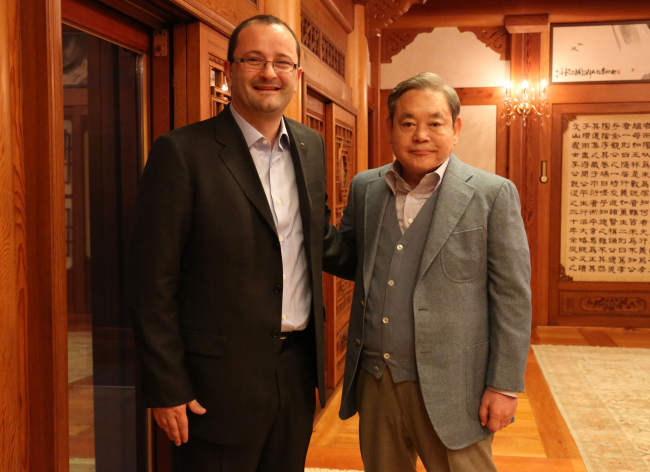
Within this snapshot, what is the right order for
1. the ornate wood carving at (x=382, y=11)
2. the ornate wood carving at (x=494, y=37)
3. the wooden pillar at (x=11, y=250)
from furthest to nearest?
the ornate wood carving at (x=494, y=37)
the ornate wood carving at (x=382, y=11)
the wooden pillar at (x=11, y=250)

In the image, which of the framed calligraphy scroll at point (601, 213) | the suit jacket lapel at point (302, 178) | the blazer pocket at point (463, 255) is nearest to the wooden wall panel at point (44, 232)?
the suit jacket lapel at point (302, 178)

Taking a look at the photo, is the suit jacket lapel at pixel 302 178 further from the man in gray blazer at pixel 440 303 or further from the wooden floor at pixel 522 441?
the wooden floor at pixel 522 441

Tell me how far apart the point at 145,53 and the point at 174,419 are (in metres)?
1.17

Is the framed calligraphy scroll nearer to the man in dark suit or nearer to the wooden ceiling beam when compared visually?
the wooden ceiling beam

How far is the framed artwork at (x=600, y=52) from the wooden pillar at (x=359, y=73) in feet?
6.62

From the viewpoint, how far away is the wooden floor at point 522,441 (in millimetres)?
2805

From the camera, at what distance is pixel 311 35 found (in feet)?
11.0

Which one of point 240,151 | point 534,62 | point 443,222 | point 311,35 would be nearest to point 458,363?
point 443,222

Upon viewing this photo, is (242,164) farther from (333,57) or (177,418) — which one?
(333,57)

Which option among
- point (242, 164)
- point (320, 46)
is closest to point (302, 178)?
point (242, 164)

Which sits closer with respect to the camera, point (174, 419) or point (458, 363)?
point (174, 419)

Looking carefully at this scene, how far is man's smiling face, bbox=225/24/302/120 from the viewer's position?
4.70 ft

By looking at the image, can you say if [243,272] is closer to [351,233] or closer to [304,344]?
[304,344]

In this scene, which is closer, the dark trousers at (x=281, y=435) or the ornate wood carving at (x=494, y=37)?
the dark trousers at (x=281, y=435)
